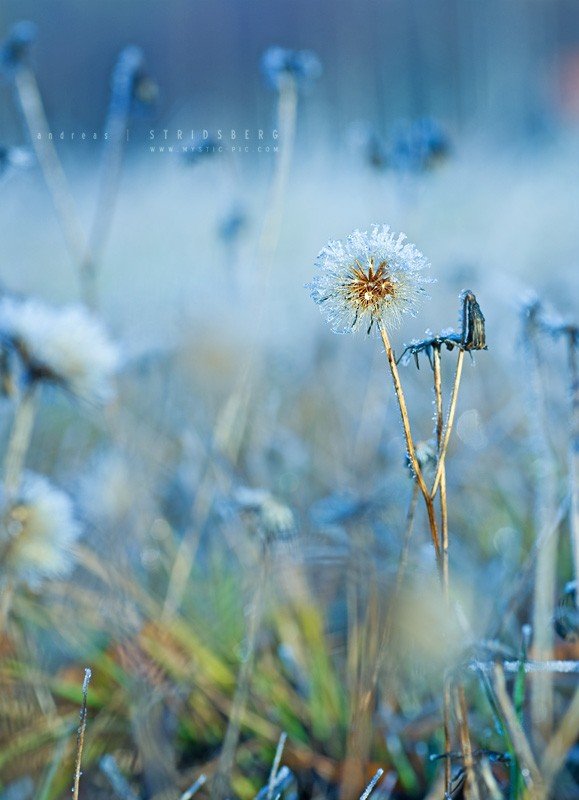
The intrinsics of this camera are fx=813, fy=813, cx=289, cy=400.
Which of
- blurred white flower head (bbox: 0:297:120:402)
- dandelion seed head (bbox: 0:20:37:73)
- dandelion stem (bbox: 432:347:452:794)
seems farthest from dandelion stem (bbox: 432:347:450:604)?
dandelion seed head (bbox: 0:20:37:73)

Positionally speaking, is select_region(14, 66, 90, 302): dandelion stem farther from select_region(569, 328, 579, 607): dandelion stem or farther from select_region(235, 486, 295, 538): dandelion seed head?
select_region(569, 328, 579, 607): dandelion stem

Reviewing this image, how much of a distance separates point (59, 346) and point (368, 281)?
0.44 metres

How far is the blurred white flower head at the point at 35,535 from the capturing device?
2.77 feet

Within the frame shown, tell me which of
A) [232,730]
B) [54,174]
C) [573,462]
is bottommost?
[232,730]

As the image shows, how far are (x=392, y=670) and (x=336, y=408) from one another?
79cm

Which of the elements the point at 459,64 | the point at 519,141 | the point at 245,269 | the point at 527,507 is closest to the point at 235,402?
the point at 527,507

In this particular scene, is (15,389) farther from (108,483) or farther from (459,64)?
(459,64)

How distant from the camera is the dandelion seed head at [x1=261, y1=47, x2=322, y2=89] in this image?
122 centimetres

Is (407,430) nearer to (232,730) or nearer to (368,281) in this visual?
(368,281)

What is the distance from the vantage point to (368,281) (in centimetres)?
54

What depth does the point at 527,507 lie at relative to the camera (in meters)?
1.26

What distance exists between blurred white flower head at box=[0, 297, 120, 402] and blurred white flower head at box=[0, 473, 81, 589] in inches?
5.1

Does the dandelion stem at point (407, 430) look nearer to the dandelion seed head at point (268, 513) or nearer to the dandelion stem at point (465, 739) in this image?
the dandelion stem at point (465, 739)

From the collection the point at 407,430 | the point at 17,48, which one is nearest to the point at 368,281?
the point at 407,430
